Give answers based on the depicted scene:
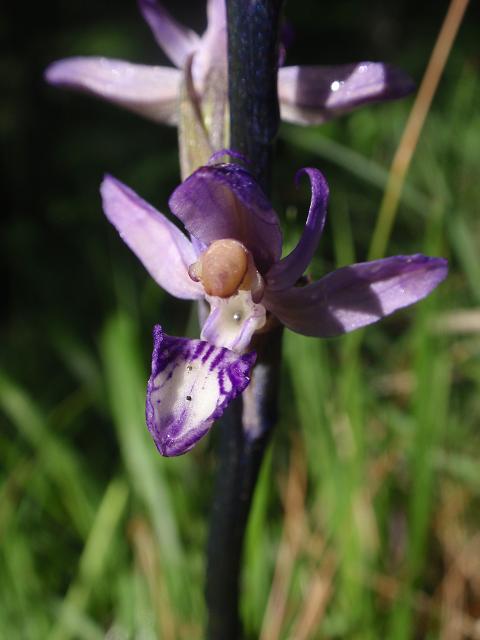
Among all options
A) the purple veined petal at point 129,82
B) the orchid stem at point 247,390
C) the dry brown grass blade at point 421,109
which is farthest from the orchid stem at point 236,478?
the dry brown grass blade at point 421,109

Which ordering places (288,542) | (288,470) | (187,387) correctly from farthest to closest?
(288,470)
(288,542)
(187,387)

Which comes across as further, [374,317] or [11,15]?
[11,15]

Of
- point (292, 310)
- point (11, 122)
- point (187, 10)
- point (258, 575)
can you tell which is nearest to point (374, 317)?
point (292, 310)

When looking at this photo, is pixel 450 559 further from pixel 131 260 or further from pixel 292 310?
pixel 131 260

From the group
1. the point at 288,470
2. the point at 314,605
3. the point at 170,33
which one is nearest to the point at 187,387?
the point at 170,33

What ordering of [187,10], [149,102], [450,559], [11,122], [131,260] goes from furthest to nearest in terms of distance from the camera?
[187,10], [11,122], [131,260], [450,559], [149,102]

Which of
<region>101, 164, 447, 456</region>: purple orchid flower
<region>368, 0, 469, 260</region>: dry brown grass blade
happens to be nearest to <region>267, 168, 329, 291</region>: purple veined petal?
<region>101, 164, 447, 456</region>: purple orchid flower

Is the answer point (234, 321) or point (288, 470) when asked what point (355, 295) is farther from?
point (288, 470)
